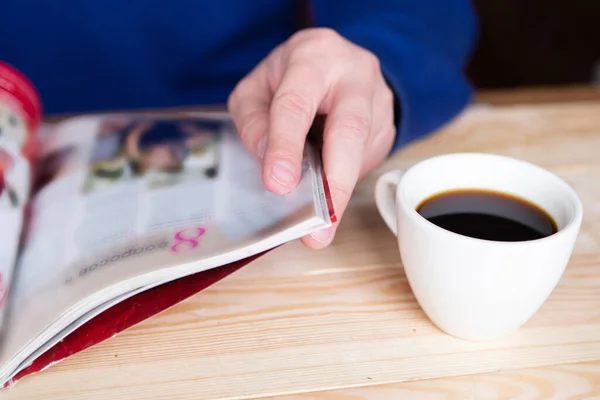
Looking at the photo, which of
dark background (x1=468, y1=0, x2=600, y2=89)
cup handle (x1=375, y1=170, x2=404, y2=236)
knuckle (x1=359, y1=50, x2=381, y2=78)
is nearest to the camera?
cup handle (x1=375, y1=170, x2=404, y2=236)

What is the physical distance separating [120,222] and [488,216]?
300 mm

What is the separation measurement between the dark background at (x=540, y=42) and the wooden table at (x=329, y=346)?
1.49m

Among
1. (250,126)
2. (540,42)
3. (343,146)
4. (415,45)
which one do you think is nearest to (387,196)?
(343,146)

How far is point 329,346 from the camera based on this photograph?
45 cm

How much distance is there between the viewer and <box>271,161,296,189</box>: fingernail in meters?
0.48

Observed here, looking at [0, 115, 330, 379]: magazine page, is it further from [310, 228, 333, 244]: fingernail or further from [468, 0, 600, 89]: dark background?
[468, 0, 600, 89]: dark background

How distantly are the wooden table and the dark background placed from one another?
1488 mm

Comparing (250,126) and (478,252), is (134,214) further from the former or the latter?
(478,252)

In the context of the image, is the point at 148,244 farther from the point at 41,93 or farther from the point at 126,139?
the point at 41,93

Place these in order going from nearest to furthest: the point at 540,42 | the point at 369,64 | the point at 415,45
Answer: the point at 369,64 < the point at 415,45 < the point at 540,42

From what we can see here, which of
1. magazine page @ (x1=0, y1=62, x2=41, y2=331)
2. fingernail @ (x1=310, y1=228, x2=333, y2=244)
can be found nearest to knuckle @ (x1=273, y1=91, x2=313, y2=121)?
fingernail @ (x1=310, y1=228, x2=333, y2=244)

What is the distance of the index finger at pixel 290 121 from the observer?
1.57 feet

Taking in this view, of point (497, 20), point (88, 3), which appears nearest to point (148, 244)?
point (88, 3)

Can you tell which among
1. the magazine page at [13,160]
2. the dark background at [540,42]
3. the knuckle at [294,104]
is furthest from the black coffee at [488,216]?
the dark background at [540,42]
